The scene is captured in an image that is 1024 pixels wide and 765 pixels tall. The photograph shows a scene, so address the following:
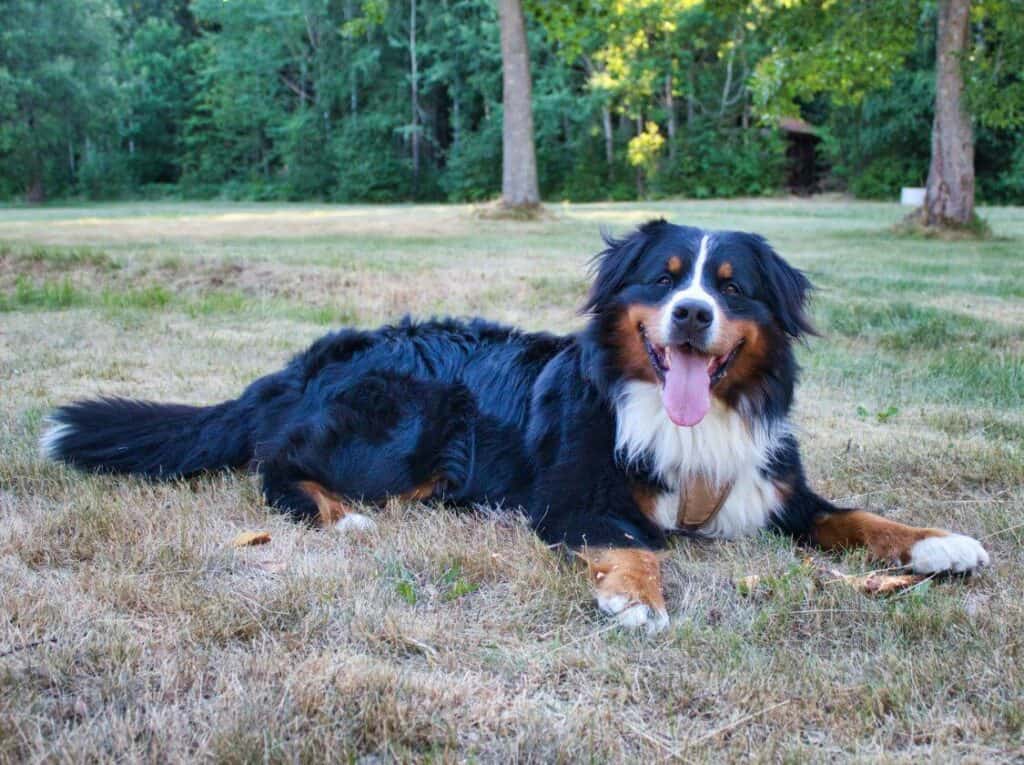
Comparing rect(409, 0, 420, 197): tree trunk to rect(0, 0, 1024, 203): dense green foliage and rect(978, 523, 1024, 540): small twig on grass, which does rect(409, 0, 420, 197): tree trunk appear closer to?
rect(0, 0, 1024, 203): dense green foliage

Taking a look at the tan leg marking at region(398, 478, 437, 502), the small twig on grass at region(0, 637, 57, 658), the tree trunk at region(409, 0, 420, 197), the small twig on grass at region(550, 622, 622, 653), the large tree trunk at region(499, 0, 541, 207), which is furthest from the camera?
the tree trunk at region(409, 0, 420, 197)

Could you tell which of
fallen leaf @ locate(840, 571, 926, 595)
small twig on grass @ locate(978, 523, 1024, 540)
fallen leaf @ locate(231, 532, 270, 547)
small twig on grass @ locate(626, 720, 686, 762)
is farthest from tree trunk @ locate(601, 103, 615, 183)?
small twig on grass @ locate(626, 720, 686, 762)

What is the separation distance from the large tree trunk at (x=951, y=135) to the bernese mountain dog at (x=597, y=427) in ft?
47.6

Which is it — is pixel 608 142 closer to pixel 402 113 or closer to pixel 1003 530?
pixel 402 113

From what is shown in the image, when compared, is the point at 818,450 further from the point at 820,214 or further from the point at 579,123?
the point at 579,123

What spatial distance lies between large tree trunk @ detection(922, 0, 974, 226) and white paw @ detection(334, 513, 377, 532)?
15.6 meters

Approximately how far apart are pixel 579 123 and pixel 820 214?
19.8 meters

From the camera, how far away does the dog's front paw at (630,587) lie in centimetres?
298

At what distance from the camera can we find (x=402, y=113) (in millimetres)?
46812

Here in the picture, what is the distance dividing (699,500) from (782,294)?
90cm

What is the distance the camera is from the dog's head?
360 cm

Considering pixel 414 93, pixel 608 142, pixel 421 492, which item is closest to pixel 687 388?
pixel 421 492

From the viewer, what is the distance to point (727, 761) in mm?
2207

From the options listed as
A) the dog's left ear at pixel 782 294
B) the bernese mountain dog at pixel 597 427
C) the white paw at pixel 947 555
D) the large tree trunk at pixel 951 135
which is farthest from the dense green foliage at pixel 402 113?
the white paw at pixel 947 555
